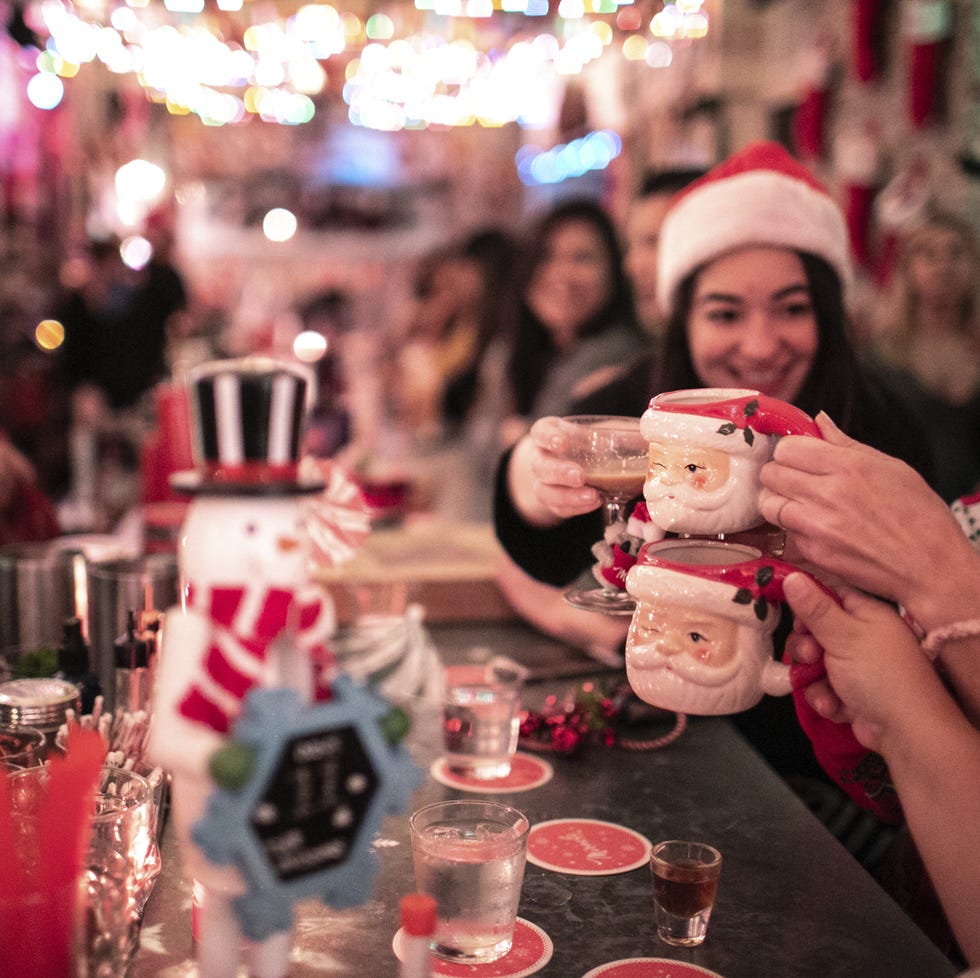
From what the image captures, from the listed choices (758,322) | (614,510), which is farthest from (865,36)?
(614,510)

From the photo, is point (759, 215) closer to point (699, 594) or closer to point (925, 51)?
point (699, 594)

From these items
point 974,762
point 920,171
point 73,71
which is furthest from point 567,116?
point 974,762

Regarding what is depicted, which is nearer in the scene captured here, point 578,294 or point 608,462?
point 608,462

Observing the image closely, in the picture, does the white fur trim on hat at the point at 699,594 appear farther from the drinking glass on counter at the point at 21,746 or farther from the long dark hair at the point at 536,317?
the long dark hair at the point at 536,317

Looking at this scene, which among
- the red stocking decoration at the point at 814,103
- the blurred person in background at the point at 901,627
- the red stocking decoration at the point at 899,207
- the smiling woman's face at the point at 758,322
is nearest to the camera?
the blurred person in background at the point at 901,627

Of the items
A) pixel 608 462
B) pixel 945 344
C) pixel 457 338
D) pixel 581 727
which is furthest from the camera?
pixel 457 338

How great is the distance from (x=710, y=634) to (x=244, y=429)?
51 cm

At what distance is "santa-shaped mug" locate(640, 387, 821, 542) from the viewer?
3.42 ft

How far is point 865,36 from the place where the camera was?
12.9 ft

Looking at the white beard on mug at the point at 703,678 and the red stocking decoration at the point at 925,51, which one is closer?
the white beard on mug at the point at 703,678

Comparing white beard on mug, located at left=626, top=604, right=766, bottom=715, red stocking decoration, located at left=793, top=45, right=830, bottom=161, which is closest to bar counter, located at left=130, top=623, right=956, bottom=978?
white beard on mug, located at left=626, top=604, right=766, bottom=715

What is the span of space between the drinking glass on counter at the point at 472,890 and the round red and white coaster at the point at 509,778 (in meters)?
0.38

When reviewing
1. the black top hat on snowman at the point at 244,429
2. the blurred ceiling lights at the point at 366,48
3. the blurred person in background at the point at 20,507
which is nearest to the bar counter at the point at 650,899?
the black top hat on snowman at the point at 244,429

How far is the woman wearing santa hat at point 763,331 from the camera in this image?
183 centimetres
